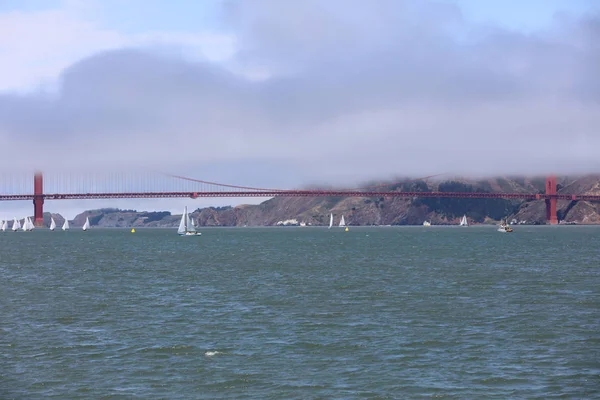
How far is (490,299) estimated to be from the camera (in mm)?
36719

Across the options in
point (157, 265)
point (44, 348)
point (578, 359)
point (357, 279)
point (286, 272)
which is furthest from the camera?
point (157, 265)

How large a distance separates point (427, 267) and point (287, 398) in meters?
41.5

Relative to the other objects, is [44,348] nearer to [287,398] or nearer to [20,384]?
[20,384]

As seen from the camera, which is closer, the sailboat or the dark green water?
the dark green water

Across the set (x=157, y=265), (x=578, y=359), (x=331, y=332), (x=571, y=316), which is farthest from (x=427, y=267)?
(x=578, y=359)

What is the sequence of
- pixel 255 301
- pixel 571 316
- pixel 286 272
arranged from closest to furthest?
pixel 571 316 < pixel 255 301 < pixel 286 272

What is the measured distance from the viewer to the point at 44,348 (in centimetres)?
2481

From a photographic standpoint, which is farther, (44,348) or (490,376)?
(44,348)

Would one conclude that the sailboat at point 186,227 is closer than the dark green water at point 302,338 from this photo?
No

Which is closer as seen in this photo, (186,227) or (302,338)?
(302,338)

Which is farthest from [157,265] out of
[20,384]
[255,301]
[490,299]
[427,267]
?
[20,384]

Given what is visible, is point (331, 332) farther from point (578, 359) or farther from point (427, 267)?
point (427, 267)

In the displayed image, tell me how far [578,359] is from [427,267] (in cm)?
3646

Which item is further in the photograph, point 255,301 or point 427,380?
point 255,301
